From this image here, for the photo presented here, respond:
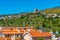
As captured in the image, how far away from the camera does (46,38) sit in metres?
24.1

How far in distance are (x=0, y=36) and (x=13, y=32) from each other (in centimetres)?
165

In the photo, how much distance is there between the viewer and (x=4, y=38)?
2230 cm

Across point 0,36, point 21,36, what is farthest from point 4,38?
point 21,36

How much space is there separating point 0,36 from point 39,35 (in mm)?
4256

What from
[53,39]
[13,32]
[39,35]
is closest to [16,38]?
[13,32]

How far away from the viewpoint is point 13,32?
76.5ft

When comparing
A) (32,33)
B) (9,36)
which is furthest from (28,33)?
(9,36)

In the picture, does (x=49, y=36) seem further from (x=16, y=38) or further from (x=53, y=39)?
(x=16, y=38)

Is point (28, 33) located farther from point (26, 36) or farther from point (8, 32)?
point (8, 32)

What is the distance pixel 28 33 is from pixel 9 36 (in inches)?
82.7

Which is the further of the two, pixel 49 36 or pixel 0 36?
pixel 49 36

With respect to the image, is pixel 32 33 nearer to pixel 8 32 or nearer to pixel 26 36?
pixel 26 36

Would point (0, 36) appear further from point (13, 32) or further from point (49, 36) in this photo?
point (49, 36)

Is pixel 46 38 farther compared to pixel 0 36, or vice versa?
pixel 46 38
